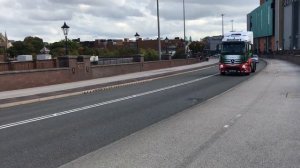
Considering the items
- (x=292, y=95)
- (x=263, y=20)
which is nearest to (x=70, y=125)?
(x=292, y=95)

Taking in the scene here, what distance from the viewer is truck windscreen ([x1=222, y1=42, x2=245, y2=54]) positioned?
36281 mm

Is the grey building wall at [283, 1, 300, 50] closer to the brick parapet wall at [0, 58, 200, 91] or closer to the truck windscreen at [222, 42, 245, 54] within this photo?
the brick parapet wall at [0, 58, 200, 91]

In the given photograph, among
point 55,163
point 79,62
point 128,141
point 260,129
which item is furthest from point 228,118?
point 79,62

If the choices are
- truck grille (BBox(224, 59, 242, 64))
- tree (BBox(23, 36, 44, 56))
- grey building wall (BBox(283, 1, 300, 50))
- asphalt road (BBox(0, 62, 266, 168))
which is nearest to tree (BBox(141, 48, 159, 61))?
tree (BBox(23, 36, 44, 56))

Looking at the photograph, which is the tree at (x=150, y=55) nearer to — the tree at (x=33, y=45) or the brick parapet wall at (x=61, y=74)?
the brick parapet wall at (x=61, y=74)

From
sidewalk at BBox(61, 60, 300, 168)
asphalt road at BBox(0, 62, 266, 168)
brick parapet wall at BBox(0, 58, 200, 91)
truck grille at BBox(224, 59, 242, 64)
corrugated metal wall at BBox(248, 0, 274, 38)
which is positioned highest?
corrugated metal wall at BBox(248, 0, 274, 38)

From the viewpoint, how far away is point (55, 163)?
786cm

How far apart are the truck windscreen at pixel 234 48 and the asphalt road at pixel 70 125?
1724 centimetres

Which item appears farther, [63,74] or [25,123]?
[63,74]

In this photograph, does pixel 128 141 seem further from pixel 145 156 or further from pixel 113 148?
pixel 145 156

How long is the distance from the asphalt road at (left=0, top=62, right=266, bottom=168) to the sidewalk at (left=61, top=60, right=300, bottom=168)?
557mm

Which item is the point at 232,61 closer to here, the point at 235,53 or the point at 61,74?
the point at 235,53

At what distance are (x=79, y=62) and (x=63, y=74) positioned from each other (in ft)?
8.40

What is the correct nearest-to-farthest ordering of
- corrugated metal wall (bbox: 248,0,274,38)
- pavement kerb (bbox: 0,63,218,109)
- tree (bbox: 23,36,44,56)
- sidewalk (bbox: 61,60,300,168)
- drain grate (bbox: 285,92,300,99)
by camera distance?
sidewalk (bbox: 61,60,300,168), drain grate (bbox: 285,92,300,99), pavement kerb (bbox: 0,63,218,109), tree (bbox: 23,36,44,56), corrugated metal wall (bbox: 248,0,274,38)
